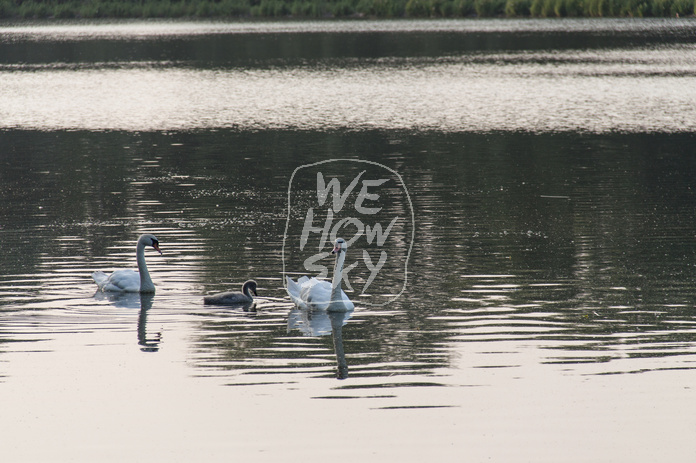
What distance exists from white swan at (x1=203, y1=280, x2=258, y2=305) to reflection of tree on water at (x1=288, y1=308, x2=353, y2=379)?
2.02ft

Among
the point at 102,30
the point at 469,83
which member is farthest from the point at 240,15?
the point at 469,83

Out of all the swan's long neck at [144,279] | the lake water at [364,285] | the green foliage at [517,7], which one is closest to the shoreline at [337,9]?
the green foliage at [517,7]

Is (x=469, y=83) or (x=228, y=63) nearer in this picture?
(x=469, y=83)

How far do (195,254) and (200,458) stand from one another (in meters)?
8.86

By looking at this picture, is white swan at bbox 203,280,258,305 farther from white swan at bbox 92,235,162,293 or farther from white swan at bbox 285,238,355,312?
white swan at bbox 92,235,162,293

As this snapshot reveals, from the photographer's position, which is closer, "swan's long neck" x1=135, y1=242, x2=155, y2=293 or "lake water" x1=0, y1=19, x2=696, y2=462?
"lake water" x1=0, y1=19, x2=696, y2=462

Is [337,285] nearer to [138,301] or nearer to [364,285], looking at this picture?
[364,285]

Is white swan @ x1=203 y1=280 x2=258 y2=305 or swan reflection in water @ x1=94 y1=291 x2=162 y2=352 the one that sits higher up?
white swan @ x1=203 y1=280 x2=258 y2=305

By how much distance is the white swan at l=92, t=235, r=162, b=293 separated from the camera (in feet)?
52.5

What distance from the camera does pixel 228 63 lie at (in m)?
65.4

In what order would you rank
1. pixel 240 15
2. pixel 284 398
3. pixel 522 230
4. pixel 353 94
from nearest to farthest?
pixel 284 398, pixel 522 230, pixel 353 94, pixel 240 15

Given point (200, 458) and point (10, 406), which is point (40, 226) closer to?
point (10, 406)

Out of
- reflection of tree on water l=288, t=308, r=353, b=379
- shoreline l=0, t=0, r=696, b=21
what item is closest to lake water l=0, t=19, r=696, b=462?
reflection of tree on water l=288, t=308, r=353, b=379

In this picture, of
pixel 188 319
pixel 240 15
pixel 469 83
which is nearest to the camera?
pixel 188 319
